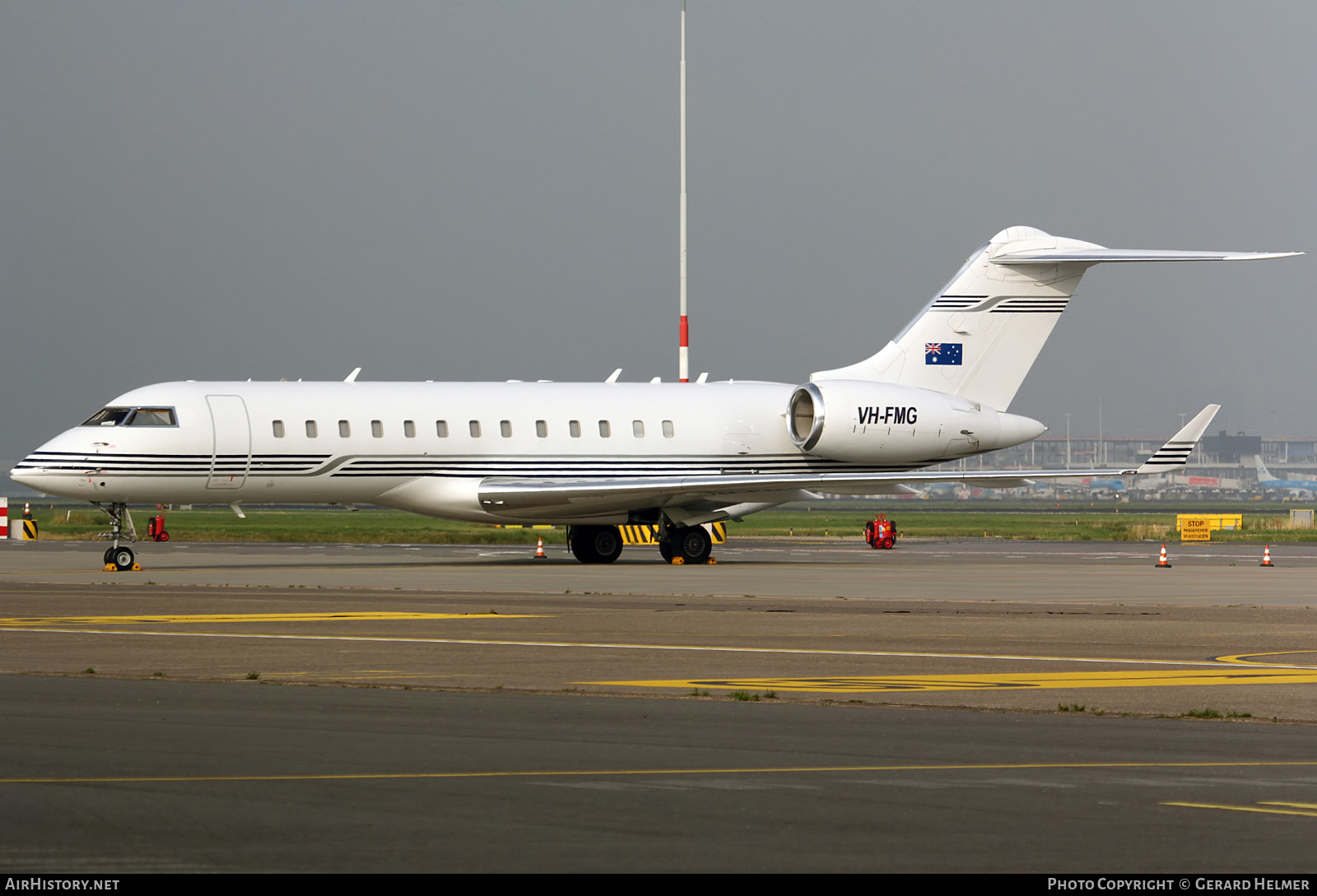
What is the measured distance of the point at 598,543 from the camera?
123 feet

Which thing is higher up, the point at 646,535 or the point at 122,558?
the point at 122,558

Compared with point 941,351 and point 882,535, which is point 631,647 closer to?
point 941,351

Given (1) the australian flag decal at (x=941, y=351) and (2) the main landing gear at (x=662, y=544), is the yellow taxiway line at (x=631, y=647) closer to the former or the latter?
(2) the main landing gear at (x=662, y=544)

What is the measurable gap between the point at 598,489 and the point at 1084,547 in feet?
60.6

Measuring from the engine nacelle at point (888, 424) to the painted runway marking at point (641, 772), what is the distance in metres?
27.3

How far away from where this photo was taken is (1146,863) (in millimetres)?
→ 6812

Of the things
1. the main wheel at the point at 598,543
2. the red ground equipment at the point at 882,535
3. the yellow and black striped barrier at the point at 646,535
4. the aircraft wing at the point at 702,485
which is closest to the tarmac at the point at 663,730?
the aircraft wing at the point at 702,485

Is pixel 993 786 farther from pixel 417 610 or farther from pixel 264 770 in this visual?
pixel 417 610

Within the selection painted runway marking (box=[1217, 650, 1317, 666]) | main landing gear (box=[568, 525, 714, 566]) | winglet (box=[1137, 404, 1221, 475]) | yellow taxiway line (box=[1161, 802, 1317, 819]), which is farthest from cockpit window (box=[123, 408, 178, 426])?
yellow taxiway line (box=[1161, 802, 1317, 819])

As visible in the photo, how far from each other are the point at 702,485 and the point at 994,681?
20794 mm

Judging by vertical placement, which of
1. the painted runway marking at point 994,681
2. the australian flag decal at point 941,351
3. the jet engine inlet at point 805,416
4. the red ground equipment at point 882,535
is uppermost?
→ the australian flag decal at point 941,351

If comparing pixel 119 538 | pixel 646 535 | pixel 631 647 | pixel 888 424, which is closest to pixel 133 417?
pixel 119 538

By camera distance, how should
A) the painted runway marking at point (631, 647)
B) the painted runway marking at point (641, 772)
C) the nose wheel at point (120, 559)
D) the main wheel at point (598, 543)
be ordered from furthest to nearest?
the main wheel at point (598, 543)
the nose wheel at point (120, 559)
the painted runway marking at point (631, 647)
the painted runway marking at point (641, 772)

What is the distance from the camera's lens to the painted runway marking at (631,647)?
15.9 m
